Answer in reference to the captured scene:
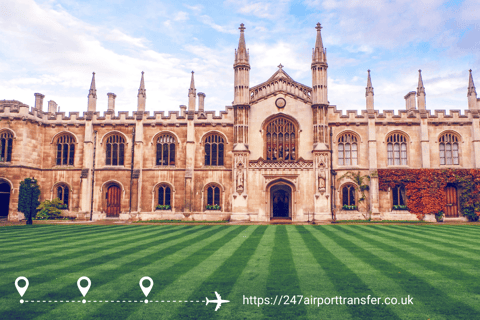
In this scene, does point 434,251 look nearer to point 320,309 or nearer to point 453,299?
point 453,299

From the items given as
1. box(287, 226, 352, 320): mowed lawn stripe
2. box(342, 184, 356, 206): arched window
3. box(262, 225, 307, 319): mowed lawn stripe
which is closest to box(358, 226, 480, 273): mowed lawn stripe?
box(287, 226, 352, 320): mowed lawn stripe

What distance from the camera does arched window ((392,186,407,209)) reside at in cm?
2961

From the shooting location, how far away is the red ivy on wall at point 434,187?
1128 inches

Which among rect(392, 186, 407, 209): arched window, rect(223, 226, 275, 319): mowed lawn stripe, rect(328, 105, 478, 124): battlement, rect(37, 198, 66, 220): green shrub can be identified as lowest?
rect(223, 226, 275, 319): mowed lawn stripe

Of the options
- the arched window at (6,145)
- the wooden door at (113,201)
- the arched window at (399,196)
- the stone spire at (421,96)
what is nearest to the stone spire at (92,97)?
the arched window at (6,145)

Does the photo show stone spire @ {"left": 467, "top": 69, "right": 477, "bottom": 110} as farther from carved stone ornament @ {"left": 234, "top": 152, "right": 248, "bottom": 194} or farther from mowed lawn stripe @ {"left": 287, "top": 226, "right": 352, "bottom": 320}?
mowed lawn stripe @ {"left": 287, "top": 226, "right": 352, "bottom": 320}

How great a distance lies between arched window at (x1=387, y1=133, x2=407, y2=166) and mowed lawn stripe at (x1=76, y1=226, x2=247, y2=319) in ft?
72.6

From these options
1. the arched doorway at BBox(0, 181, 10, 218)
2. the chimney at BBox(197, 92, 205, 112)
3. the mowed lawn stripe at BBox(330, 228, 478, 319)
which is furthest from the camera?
the chimney at BBox(197, 92, 205, 112)

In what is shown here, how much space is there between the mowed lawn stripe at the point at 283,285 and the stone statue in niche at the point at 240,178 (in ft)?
52.6

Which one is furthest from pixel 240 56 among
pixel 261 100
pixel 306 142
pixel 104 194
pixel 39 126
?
pixel 39 126

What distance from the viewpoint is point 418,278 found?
8.33 m

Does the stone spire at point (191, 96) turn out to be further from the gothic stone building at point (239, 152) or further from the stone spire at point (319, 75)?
the stone spire at point (319, 75)

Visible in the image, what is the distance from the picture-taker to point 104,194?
102ft

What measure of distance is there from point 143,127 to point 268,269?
81.9 ft
